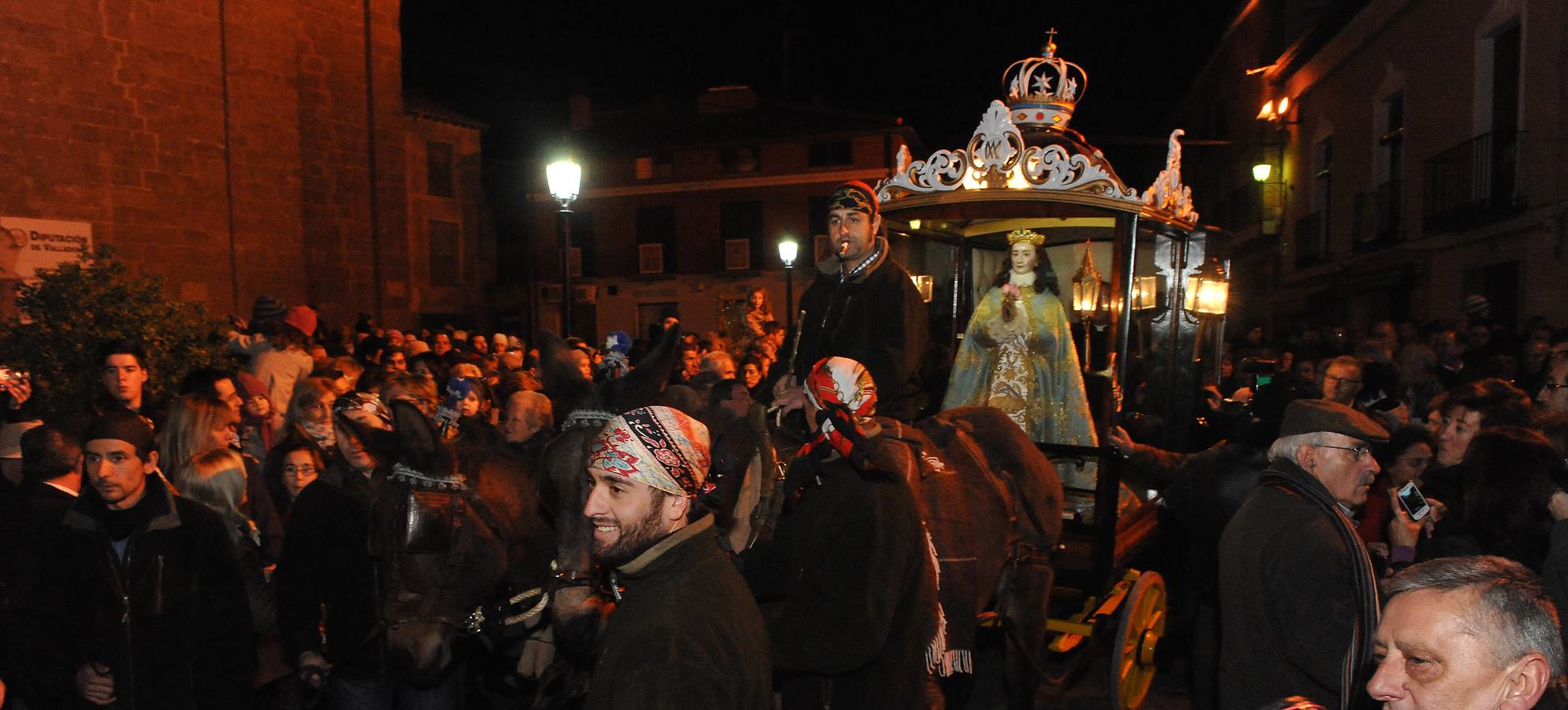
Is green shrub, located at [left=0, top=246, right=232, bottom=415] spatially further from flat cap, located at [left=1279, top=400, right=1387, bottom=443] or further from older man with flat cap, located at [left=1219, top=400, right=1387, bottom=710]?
flat cap, located at [left=1279, top=400, right=1387, bottom=443]

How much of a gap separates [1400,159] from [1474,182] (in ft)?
11.2

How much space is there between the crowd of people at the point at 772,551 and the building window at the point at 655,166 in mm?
29385

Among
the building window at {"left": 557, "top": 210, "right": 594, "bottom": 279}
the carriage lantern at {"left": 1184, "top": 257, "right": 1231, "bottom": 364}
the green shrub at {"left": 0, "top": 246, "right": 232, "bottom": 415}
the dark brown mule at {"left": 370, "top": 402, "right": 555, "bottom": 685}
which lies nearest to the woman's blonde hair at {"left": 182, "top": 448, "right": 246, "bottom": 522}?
the dark brown mule at {"left": 370, "top": 402, "right": 555, "bottom": 685}

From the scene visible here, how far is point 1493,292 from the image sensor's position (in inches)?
545

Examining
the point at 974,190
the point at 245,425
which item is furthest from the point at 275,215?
the point at 974,190

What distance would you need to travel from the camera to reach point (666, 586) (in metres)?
2.28

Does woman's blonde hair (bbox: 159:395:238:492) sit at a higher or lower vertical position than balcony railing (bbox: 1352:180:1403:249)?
lower

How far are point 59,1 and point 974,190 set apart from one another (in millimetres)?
14368

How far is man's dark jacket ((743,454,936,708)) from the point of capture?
3299 mm

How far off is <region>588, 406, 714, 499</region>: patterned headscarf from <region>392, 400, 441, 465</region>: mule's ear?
1.64 meters

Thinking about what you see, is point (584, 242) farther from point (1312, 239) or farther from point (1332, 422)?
point (1332, 422)

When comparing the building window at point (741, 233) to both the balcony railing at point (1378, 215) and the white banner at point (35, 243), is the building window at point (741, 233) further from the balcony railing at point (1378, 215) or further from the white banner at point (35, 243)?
the white banner at point (35, 243)

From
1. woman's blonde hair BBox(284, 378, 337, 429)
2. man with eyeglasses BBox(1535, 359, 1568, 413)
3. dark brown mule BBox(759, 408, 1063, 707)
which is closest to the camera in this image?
dark brown mule BBox(759, 408, 1063, 707)

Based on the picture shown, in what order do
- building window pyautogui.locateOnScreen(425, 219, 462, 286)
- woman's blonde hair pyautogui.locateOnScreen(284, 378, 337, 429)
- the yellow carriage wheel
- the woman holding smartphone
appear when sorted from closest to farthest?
the woman holding smartphone → woman's blonde hair pyautogui.locateOnScreen(284, 378, 337, 429) → the yellow carriage wheel → building window pyautogui.locateOnScreen(425, 219, 462, 286)
